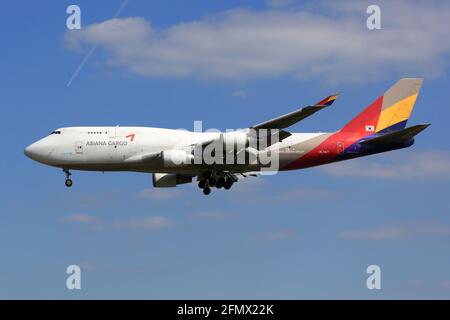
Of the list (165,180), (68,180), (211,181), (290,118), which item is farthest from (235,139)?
(68,180)

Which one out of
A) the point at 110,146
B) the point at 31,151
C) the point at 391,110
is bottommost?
the point at 110,146

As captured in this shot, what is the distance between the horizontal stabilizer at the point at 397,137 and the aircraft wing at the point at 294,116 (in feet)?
29.7

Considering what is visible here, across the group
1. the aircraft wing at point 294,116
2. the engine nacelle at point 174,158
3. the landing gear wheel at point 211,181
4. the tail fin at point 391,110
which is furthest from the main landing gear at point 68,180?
the tail fin at point 391,110

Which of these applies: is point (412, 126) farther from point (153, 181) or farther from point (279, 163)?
point (153, 181)

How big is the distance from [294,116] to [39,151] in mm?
18880

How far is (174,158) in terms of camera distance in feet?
201

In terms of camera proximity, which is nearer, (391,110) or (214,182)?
(214,182)

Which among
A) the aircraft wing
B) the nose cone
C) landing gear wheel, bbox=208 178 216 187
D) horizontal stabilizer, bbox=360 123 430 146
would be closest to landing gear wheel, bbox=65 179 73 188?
the nose cone

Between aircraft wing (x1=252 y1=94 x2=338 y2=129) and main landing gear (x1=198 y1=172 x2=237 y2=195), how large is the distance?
691 centimetres

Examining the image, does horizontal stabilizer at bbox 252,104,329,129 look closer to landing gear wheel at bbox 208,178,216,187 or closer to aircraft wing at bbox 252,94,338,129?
aircraft wing at bbox 252,94,338,129

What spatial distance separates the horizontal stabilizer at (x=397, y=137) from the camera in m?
61.9

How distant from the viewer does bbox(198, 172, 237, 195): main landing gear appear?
2532 inches

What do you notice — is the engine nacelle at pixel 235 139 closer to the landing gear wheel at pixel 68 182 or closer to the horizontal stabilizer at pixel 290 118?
the horizontal stabilizer at pixel 290 118

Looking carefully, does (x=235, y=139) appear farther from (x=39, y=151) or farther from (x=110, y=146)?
(x=39, y=151)
